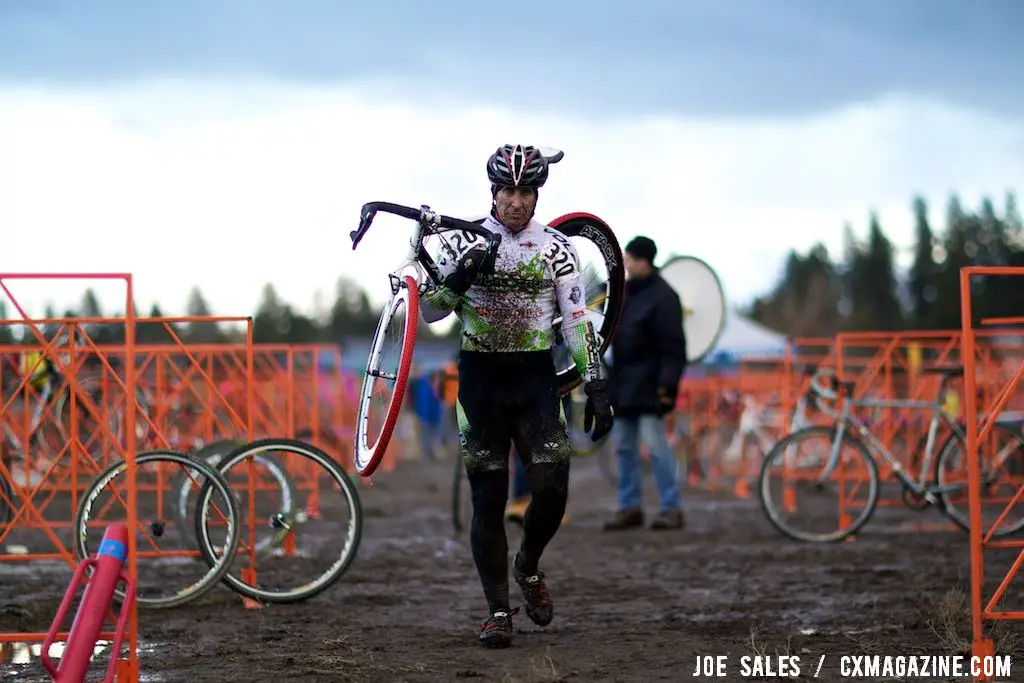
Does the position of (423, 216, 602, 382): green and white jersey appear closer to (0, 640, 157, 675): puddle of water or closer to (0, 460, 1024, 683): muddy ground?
(0, 460, 1024, 683): muddy ground

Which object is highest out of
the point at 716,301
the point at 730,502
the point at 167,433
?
the point at 716,301

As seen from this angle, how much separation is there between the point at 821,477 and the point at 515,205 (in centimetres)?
577

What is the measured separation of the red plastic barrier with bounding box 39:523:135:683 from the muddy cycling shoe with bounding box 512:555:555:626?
2.33m

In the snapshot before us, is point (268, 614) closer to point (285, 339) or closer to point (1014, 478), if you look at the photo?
point (1014, 478)

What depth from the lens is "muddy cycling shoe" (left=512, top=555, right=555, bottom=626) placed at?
698cm

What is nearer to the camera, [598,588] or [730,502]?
[598,588]

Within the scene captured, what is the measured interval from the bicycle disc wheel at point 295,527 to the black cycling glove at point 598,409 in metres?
1.95

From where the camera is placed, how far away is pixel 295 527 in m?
8.84

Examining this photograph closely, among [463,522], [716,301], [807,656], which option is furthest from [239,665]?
[716,301]

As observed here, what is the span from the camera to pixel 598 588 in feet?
29.0

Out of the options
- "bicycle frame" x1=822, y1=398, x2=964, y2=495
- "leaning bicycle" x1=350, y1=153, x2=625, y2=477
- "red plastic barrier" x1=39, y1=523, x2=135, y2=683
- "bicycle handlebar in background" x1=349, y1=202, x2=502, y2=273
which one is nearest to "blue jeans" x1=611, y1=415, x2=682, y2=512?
"bicycle frame" x1=822, y1=398, x2=964, y2=495

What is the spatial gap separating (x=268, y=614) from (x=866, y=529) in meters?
6.44

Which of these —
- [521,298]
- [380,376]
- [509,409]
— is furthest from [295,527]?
[521,298]

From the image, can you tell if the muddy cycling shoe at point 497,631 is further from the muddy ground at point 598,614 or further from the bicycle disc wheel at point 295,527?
the bicycle disc wheel at point 295,527
